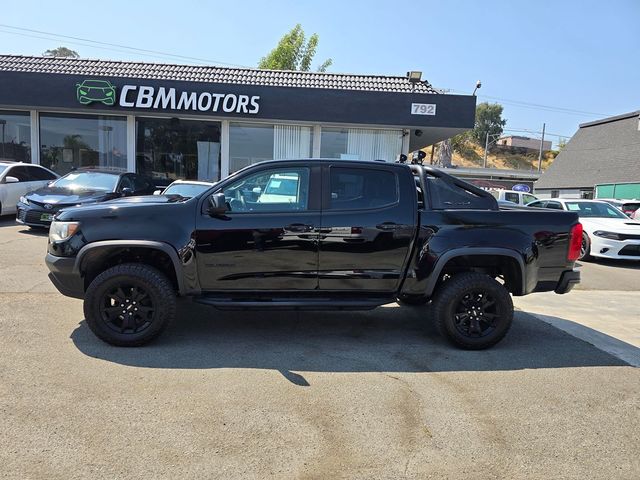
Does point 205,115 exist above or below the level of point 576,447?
above

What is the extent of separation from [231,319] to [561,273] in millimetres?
3649

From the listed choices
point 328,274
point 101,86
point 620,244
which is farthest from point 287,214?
point 101,86

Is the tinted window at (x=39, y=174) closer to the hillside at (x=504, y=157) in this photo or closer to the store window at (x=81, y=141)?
the store window at (x=81, y=141)

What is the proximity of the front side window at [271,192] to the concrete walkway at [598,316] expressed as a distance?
367cm

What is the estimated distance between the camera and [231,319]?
559 centimetres

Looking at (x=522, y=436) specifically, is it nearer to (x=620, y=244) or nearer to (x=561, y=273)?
(x=561, y=273)

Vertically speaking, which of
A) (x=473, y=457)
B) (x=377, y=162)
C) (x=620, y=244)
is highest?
(x=377, y=162)

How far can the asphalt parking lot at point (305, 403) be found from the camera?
288 centimetres

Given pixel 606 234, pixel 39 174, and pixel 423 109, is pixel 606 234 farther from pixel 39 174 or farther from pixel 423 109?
pixel 39 174

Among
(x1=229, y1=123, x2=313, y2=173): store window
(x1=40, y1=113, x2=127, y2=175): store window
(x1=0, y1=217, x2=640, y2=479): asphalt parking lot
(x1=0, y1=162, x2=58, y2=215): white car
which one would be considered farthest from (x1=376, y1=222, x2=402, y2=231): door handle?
(x1=40, y1=113, x2=127, y2=175): store window

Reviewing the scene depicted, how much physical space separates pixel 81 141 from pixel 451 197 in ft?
49.1

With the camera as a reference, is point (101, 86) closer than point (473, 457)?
No

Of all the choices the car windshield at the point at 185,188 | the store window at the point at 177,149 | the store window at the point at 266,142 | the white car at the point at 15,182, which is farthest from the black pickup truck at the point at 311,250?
the store window at the point at 177,149

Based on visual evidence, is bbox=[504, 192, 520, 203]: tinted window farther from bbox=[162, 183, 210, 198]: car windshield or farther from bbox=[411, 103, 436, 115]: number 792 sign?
bbox=[162, 183, 210, 198]: car windshield
